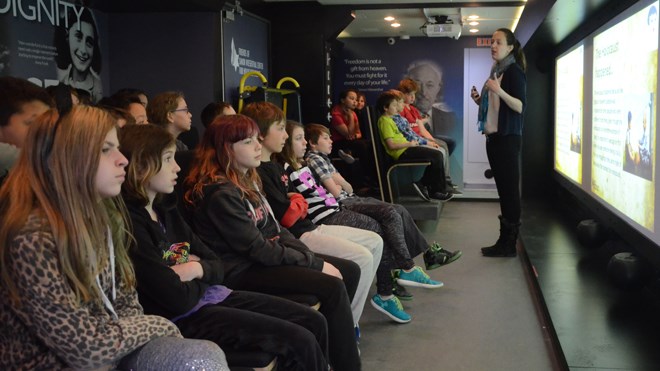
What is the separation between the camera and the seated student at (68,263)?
1.66 metres

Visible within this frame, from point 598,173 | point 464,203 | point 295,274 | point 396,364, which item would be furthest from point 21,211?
point 464,203

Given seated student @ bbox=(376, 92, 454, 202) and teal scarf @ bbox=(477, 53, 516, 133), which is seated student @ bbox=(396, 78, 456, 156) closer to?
seated student @ bbox=(376, 92, 454, 202)

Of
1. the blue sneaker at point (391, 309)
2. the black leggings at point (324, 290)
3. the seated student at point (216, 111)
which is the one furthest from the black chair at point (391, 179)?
the black leggings at point (324, 290)

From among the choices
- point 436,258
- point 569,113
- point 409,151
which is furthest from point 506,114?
point 569,113

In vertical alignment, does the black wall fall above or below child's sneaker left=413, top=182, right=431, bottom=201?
above

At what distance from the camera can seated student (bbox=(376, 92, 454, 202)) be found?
275 inches

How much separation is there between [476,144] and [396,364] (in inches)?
292

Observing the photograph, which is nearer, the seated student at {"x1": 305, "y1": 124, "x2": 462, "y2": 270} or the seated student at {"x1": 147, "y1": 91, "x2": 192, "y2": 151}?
the seated student at {"x1": 147, "y1": 91, "x2": 192, "y2": 151}

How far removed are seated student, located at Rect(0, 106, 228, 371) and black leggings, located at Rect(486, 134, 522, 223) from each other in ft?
13.9

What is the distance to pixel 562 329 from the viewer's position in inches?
142

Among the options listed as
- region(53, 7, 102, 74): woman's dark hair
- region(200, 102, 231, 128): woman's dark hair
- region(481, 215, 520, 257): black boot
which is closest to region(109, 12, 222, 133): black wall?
region(53, 7, 102, 74): woman's dark hair

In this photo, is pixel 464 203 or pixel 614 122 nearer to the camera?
pixel 614 122

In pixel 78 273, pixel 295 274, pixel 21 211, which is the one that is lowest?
pixel 295 274

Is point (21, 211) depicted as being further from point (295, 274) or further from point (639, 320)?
point (639, 320)
